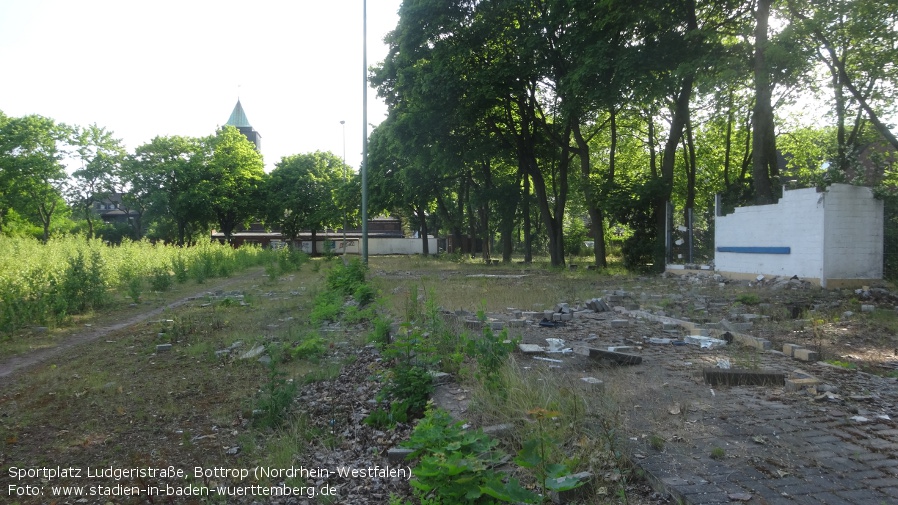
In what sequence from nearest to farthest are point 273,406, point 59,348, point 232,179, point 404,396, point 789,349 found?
point 273,406 < point 404,396 < point 789,349 < point 59,348 < point 232,179

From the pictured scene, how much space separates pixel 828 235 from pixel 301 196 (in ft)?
171

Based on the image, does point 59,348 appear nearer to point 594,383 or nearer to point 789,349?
point 594,383

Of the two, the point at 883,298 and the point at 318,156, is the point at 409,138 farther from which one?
the point at 318,156

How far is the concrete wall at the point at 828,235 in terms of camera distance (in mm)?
15539

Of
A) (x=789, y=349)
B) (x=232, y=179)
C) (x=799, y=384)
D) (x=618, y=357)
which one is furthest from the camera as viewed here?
(x=232, y=179)

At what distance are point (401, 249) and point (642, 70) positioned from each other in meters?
54.3

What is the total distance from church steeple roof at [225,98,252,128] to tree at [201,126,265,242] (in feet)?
126

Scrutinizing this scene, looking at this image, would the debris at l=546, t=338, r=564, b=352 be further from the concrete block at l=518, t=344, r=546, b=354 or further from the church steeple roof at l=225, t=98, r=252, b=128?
the church steeple roof at l=225, t=98, r=252, b=128

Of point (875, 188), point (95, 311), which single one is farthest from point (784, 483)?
point (875, 188)

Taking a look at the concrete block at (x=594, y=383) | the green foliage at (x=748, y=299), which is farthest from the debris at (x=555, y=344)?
the green foliage at (x=748, y=299)

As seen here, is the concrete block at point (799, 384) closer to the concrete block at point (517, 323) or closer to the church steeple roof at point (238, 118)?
the concrete block at point (517, 323)

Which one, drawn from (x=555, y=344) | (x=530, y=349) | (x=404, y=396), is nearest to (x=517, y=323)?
(x=555, y=344)

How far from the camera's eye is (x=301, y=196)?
61.8m

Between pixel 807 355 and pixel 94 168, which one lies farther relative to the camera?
pixel 94 168
